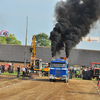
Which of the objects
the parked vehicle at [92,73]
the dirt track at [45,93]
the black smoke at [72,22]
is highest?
the black smoke at [72,22]

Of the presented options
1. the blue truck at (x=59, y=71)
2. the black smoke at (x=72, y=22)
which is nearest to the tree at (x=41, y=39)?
the black smoke at (x=72, y=22)

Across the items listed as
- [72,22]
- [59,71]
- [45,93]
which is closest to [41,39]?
[72,22]

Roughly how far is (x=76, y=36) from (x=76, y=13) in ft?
21.5

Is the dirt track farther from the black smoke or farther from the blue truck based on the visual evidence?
the black smoke

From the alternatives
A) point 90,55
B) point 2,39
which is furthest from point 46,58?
point 2,39

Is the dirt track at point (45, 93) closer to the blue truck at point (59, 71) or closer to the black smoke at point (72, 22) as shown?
the blue truck at point (59, 71)

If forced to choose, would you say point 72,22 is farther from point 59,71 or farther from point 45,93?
point 45,93

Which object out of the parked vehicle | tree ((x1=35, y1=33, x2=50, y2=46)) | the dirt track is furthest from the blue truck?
tree ((x1=35, y1=33, x2=50, y2=46))

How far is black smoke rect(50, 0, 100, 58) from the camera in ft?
123

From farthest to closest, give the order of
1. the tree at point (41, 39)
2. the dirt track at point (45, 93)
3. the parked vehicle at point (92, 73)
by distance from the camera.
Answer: the tree at point (41, 39) < the parked vehicle at point (92, 73) < the dirt track at point (45, 93)

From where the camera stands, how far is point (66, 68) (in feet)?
95.1

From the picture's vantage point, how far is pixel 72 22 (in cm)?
4156

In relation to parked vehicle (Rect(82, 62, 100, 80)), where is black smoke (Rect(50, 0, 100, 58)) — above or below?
above

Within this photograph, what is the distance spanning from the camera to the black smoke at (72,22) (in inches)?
1481
